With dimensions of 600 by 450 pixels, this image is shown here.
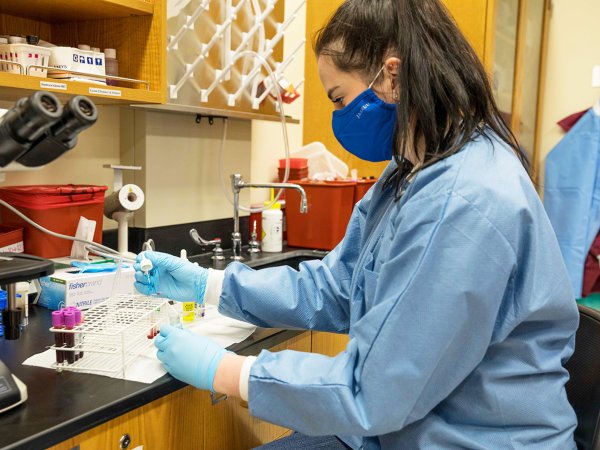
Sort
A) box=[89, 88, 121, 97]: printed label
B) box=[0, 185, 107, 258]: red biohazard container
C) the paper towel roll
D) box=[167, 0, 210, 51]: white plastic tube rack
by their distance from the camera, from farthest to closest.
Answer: box=[167, 0, 210, 51]: white plastic tube rack
the paper towel roll
box=[0, 185, 107, 258]: red biohazard container
box=[89, 88, 121, 97]: printed label

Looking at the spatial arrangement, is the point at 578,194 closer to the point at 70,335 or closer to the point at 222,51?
the point at 222,51

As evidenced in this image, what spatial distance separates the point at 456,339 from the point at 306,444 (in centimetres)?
55

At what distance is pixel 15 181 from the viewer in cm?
160

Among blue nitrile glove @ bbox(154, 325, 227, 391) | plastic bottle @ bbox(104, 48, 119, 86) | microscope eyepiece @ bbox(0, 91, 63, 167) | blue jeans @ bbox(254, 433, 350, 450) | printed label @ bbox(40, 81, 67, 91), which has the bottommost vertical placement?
blue jeans @ bbox(254, 433, 350, 450)

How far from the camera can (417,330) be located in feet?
2.86

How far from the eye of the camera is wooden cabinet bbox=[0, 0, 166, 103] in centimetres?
144

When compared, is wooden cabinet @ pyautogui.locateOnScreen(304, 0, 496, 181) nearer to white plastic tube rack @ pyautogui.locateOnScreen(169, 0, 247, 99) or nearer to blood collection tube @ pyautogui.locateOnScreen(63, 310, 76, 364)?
white plastic tube rack @ pyautogui.locateOnScreen(169, 0, 247, 99)

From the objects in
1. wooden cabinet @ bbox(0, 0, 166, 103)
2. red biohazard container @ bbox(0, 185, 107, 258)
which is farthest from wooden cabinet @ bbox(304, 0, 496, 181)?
red biohazard container @ bbox(0, 185, 107, 258)

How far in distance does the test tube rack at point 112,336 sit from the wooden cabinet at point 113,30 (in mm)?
514

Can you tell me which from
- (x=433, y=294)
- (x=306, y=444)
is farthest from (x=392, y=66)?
(x=306, y=444)

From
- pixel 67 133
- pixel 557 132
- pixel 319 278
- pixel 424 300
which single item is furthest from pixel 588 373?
pixel 557 132

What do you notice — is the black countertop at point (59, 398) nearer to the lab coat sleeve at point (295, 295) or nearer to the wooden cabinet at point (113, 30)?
the lab coat sleeve at point (295, 295)

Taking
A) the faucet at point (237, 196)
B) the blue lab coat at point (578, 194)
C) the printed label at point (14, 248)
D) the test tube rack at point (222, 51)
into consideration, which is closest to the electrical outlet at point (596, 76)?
the blue lab coat at point (578, 194)

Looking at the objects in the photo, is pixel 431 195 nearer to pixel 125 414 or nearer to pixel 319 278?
pixel 319 278
